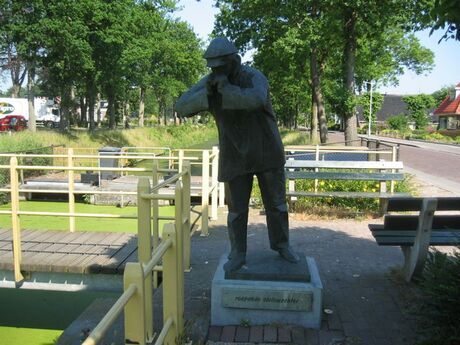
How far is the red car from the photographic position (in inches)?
1481

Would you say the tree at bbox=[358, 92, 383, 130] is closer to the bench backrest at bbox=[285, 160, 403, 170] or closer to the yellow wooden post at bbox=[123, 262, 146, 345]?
the bench backrest at bbox=[285, 160, 403, 170]

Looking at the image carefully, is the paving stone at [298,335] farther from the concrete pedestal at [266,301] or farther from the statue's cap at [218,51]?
the statue's cap at [218,51]

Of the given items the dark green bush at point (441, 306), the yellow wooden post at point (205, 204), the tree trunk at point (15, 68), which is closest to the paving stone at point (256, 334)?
the dark green bush at point (441, 306)

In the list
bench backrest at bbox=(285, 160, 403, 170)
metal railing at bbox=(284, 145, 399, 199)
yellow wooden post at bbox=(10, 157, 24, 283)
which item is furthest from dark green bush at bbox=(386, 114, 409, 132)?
yellow wooden post at bbox=(10, 157, 24, 283)

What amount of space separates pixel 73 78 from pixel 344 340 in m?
27.5

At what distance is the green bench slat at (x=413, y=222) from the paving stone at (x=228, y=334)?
1961 millimetres

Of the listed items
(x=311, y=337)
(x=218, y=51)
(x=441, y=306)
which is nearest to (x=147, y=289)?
(x=311, y=337)

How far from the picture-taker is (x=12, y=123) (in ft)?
125

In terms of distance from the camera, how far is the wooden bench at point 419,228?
14.5ft

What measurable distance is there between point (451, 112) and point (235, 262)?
179 ft

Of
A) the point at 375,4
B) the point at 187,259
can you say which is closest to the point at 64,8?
the point at 375,4

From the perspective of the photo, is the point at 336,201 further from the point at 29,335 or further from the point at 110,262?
the point at 29,335

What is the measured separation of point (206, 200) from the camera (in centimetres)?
742

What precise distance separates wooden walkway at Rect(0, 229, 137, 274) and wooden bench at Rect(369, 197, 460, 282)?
9.32 ft
